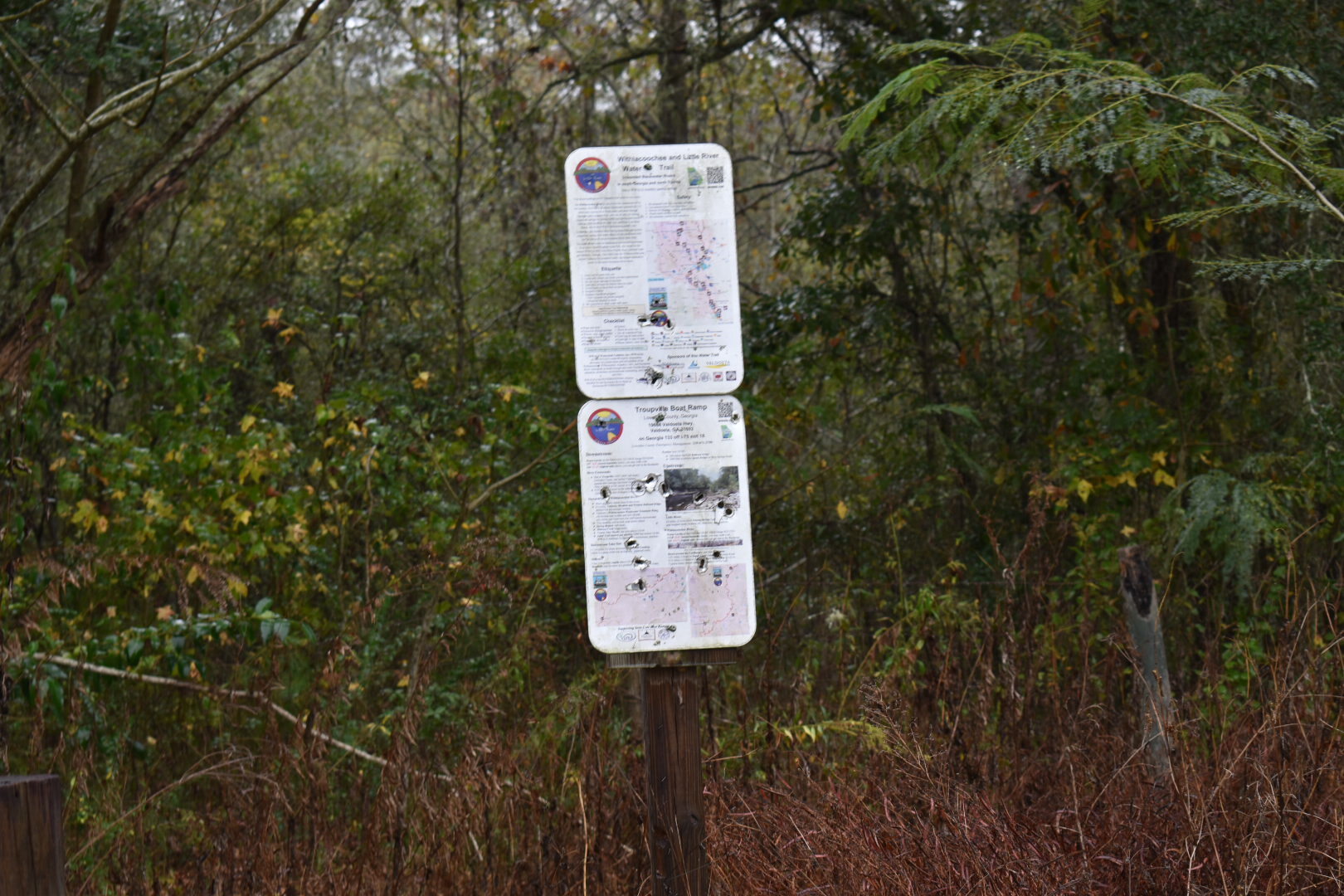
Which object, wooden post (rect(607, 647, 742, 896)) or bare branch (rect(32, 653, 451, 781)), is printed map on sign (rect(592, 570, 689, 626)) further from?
bare branch (rect(32, 653, 451, 781))

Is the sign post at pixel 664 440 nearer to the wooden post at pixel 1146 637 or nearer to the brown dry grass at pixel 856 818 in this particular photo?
the brown dry grass at pixel 856 818

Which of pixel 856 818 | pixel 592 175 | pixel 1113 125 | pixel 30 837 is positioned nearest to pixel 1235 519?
pixel 1113 125

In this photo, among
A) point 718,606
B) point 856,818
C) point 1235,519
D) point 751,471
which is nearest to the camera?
point 856,818

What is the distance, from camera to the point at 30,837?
1.89 metres

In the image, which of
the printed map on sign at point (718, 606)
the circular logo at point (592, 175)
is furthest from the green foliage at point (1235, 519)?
the circular logo at point (592, 175)

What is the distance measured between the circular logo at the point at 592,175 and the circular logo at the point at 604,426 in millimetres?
558

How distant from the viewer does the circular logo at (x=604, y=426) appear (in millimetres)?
3035

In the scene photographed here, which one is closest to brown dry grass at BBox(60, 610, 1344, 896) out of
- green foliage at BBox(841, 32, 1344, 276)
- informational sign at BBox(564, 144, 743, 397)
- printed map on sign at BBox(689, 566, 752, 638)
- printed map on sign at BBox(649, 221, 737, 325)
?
printed map on sign at BBox(689, 566, 752, 638)

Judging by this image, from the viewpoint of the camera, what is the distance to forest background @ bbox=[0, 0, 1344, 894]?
128 inches

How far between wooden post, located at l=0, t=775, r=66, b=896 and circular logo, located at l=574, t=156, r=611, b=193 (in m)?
1.82

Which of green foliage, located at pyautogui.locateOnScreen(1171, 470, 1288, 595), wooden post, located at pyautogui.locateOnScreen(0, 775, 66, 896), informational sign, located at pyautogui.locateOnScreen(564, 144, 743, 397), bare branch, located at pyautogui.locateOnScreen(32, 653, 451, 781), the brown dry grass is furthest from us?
green foliage, located at pyautogui.locateOnScreen(1171, 470, 1288, 595)

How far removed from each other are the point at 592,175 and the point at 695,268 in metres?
0.35

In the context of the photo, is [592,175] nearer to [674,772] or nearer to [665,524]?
[665,524]

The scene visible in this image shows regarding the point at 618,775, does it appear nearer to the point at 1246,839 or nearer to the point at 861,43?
the point at 1246,839
